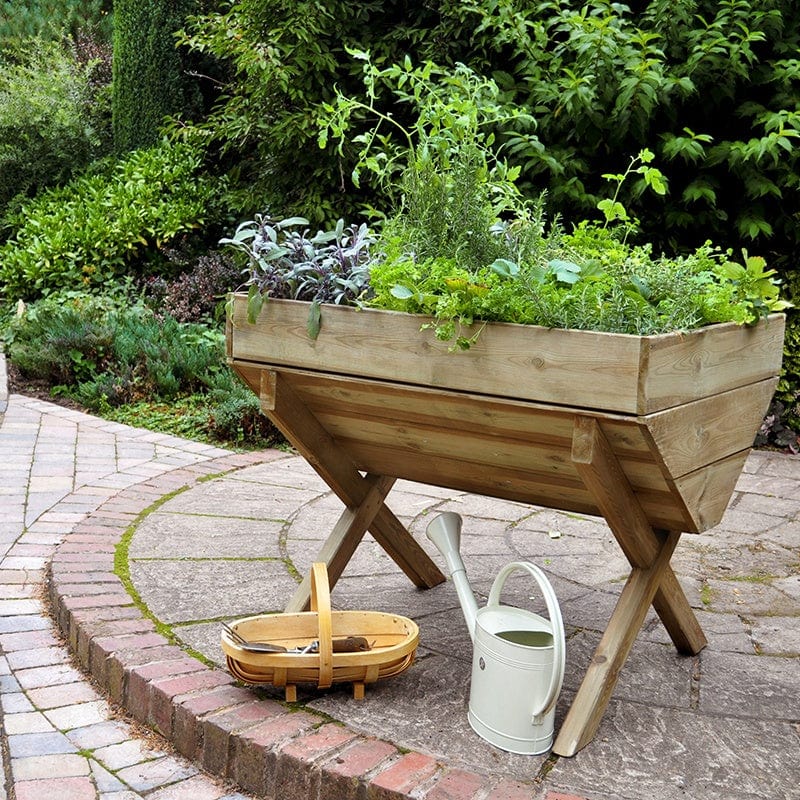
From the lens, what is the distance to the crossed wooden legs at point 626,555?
1969mm

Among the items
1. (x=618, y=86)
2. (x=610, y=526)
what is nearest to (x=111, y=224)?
(x=618, y=86)

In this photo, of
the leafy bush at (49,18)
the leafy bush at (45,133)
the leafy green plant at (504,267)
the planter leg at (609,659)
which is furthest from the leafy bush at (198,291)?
the leafy bush at (49,18)

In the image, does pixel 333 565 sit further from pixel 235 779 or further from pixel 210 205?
pixel 210 205

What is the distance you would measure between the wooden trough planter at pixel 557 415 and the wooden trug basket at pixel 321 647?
170mm

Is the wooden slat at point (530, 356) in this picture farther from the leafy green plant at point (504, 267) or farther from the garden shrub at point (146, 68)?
the garden shrub at point (146, 68)

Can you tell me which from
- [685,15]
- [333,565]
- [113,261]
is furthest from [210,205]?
[333,565]

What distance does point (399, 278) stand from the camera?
2139mm

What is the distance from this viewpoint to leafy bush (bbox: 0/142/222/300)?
27.8 ft

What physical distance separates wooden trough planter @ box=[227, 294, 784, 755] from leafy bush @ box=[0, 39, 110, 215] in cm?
905

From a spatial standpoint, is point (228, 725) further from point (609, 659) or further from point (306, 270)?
point (306, 270)

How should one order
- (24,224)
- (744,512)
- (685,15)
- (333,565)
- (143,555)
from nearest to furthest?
1. (333,565)
2. (143,555)
3. (744,512)
4. (685,15)
5. (24,224)

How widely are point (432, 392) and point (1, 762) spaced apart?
1.35 meters

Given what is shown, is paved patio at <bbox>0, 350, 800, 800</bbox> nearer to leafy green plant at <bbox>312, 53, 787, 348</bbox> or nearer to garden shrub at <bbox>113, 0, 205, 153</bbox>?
leafy green plant at <bbox>312, 53, 787, 348</bbox>

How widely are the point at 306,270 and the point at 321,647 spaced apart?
2.95 ft
